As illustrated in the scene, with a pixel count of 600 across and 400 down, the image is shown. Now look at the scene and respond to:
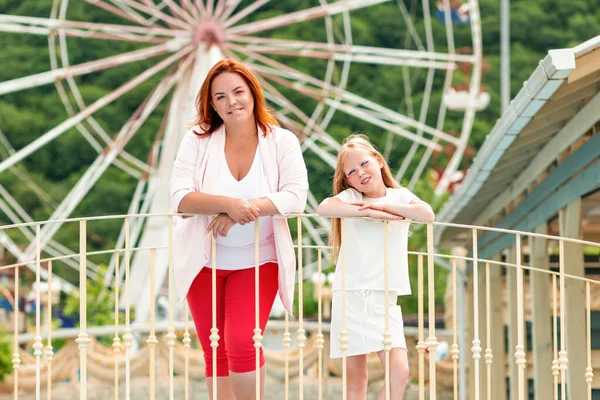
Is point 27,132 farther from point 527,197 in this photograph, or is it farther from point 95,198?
point 527,197

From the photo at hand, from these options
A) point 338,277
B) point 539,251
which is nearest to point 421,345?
point 338,277

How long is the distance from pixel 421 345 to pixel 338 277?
0.39 m

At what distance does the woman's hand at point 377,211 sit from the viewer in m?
4.19

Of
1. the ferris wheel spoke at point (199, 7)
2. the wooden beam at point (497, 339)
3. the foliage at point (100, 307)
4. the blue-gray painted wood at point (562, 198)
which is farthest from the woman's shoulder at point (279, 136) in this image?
the foliage at point (100, 307)

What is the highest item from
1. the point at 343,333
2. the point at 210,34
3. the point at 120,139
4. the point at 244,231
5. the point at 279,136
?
the point at 210,34

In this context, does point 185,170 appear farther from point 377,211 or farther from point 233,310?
point 377,211

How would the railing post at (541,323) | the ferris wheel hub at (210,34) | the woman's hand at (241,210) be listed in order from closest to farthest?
1. the woman's hand at (241,210)
2. the railing post at (541,323)
3. the ferris wheel hub at (210,34)

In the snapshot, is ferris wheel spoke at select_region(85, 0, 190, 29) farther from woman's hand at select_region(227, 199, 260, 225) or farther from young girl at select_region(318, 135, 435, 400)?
→ woman's hand at select_region(227, 199, 260, 225)

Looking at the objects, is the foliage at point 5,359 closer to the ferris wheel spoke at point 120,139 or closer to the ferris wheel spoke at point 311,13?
the ferris wheel spoke at point 120,139

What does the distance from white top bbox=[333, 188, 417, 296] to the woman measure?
0.25 meters

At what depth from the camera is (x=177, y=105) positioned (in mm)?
15734

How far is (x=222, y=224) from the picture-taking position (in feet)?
13.5

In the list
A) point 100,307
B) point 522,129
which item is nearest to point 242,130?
point 522,129

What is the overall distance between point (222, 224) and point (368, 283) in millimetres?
599
